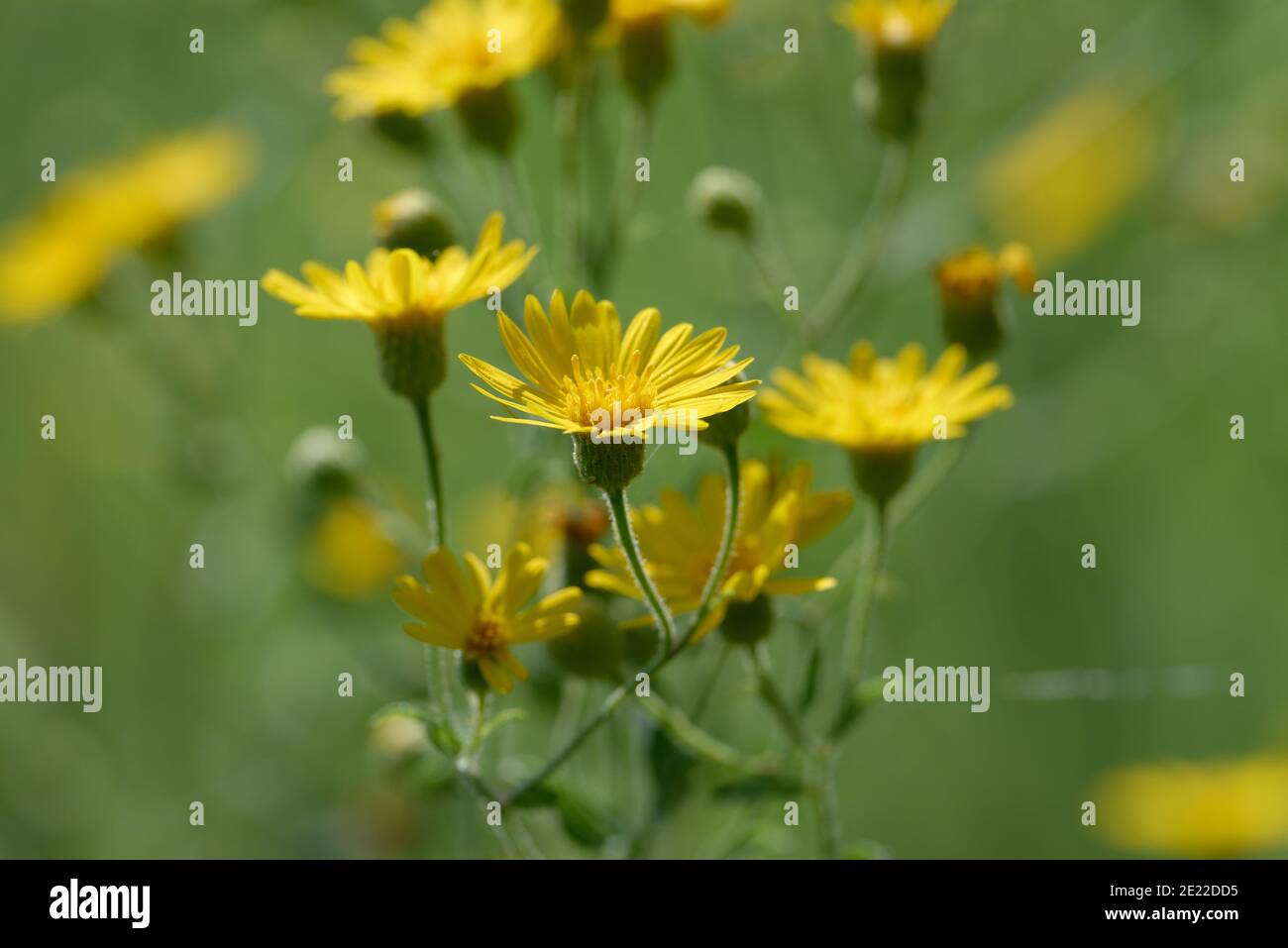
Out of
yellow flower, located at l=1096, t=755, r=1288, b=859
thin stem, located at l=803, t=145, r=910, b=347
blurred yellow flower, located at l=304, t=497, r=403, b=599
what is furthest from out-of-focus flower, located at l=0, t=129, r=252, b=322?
yellow flower, located at l=1096, t=755, r=1288, b=859

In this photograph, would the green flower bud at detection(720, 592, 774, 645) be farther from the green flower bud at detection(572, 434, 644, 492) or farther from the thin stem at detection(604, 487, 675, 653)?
the green flower bud at detection(572, 434, 644, 492)

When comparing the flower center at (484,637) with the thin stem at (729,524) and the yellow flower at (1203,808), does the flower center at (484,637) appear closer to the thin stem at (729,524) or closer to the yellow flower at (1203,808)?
the thin stem at (729,524)

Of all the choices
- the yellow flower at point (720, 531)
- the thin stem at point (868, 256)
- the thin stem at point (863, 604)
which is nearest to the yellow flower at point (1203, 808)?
the thin stem at point (863, 604)

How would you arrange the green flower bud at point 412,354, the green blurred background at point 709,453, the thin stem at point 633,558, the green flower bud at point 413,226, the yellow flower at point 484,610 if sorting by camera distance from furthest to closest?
1. the green blurred background at point 709,453
2. the green flower bud at point 413,226
3. the green flower bud at point 412,354
4. the yellow flower at point 484,610
5. the thin stem at point 633,558

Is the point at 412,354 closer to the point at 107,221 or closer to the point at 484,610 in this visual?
the point at 484,610

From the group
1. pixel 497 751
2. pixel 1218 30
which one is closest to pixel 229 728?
pixel 497 751
